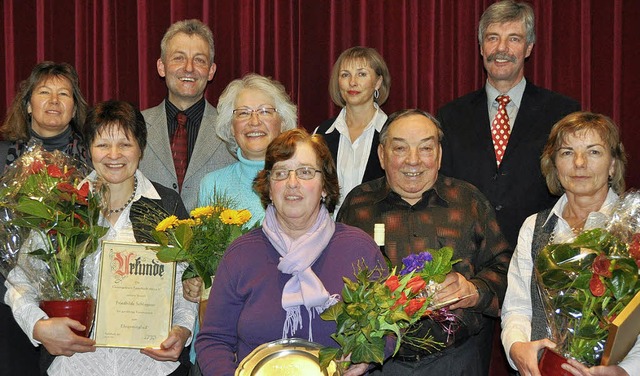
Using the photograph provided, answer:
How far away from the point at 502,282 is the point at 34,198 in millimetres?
2010

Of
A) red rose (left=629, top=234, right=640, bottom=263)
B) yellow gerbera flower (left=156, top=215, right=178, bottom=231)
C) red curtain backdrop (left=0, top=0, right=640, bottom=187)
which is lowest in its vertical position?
red rose (left=629, top=234, right=640, bottom=263)

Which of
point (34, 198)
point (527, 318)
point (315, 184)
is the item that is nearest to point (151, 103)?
point (34, 198)

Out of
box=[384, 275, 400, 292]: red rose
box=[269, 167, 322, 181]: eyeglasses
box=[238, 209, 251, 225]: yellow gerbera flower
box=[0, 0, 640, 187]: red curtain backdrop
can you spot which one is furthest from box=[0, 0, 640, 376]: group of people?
box=[0, 0, 640, 187]: red curtain backdrop

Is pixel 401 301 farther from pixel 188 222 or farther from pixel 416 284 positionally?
pixel 188 222

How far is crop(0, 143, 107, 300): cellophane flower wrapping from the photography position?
336 centimetres

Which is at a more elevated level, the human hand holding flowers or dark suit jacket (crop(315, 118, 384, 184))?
dark suit jacket (crop(315, 118, 384, 184))

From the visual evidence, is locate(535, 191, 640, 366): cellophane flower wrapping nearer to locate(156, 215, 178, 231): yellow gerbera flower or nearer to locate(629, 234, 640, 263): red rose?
locate(629, 234, 640, 263): red rose

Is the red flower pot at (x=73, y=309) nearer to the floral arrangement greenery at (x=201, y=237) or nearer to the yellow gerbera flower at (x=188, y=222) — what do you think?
the floral arrangement greenery at (x=201, y=237)

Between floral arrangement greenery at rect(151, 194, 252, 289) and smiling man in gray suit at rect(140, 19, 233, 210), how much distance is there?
103cm

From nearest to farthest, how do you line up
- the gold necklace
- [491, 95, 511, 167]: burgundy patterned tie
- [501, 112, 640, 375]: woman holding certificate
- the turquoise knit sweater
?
[501, 112, 640, 375]: woman holding certificate → the gold necklace → the turquoise knit sweater → [491, 95, 511, 167]: burgundy patterned tie

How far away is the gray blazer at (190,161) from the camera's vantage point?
457 cm

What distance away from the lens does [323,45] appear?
5426 mm

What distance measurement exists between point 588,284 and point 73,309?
2.02 meters

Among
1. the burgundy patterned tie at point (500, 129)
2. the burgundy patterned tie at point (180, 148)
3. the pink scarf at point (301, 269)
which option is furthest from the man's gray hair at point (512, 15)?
the pink scarf at point (301, 269)
